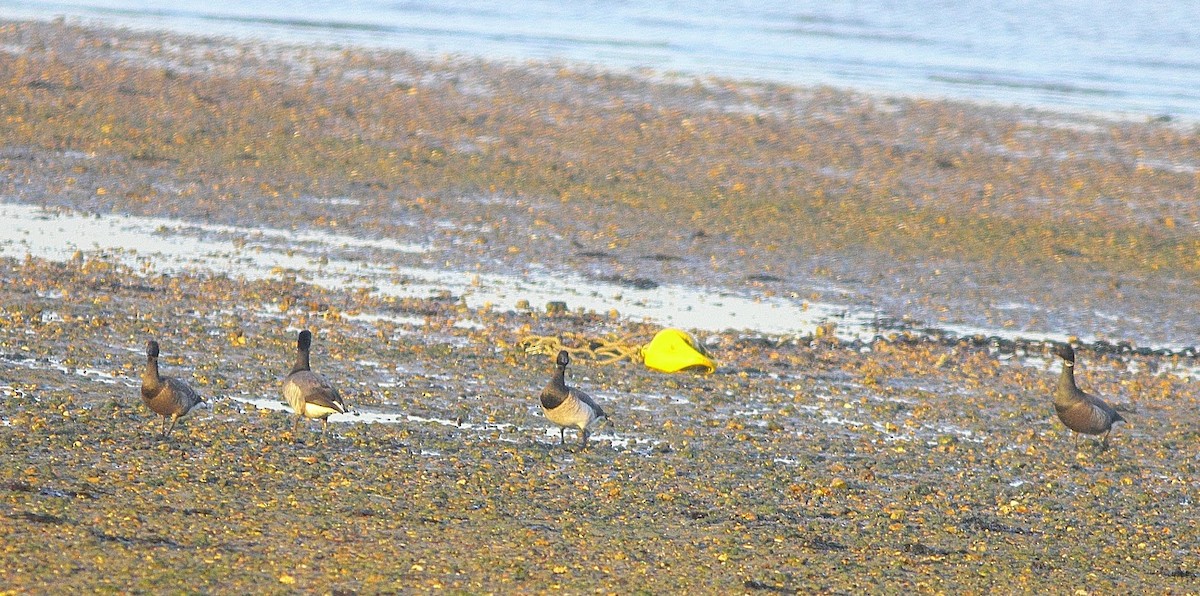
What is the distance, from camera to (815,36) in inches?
1644

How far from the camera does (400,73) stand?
96.0 feet

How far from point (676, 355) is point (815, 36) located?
30327 mm

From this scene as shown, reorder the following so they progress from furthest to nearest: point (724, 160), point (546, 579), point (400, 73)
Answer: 1. point (400, 73)
2. point (724, 160)
3. point (546, 579)

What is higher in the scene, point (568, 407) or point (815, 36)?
point (815, 36)

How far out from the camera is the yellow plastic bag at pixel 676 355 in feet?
41.4

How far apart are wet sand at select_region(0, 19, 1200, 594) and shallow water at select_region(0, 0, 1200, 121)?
20.8 ft


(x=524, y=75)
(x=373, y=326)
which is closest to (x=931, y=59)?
(x=524, y=75)

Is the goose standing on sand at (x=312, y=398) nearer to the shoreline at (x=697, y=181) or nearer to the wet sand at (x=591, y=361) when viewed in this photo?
the wet sand at (x=591, y=361)

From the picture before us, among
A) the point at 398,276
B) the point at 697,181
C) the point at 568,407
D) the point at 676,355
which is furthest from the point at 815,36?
the point at 568,407

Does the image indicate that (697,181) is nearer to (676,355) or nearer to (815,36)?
(676,355)

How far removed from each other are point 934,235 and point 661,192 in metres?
3.50

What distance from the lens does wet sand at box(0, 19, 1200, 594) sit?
858cm

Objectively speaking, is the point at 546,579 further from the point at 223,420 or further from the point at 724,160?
the point at 724,160

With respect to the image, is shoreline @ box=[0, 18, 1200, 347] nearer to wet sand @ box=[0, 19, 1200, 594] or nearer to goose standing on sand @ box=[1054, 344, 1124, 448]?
wet sand @ box=[0, 19, 1200, 594]
